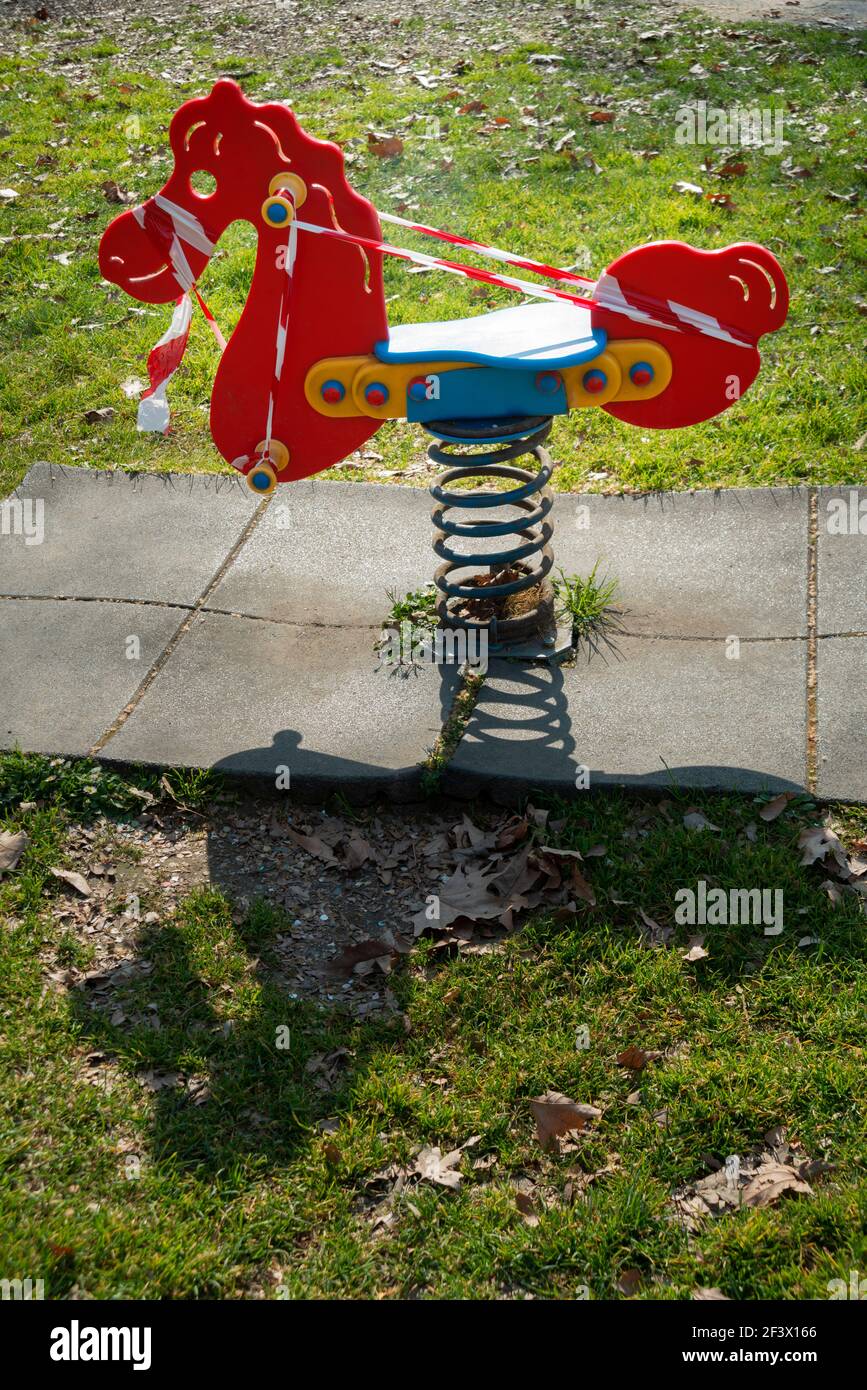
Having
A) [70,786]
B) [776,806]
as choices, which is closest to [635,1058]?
[776,806]

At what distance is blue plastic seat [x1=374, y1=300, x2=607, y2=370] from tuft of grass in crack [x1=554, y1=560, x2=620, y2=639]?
1040 millimetres

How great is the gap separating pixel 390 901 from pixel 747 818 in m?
1.21

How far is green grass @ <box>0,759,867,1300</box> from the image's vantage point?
10.0 ft

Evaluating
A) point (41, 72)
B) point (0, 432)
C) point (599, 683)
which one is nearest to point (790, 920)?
point (599, 683)

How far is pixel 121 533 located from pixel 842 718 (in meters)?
3.28

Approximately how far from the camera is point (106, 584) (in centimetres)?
547

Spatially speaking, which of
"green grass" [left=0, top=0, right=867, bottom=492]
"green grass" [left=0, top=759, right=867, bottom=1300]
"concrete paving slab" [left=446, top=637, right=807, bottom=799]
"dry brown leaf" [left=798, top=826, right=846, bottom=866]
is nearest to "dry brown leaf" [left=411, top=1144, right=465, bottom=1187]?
"green grass" [left=0, top=759, right=867, bottom=1300]

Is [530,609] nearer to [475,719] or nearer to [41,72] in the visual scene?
[475,719]

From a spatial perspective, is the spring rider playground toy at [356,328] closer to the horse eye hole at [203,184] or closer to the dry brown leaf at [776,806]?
the dry brown leaf at [776,806]

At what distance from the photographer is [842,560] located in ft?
17.1

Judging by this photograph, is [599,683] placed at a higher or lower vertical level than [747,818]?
higher

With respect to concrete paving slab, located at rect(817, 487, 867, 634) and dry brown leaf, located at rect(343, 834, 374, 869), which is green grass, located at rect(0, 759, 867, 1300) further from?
concrete paving slab, located at rect(817, 487, 867, 634)

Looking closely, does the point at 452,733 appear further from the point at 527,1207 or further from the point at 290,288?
the point at 527,1207

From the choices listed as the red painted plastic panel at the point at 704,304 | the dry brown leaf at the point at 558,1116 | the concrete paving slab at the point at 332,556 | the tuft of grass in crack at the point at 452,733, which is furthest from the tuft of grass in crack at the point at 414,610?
the dry brown leaf at the point at 558,1116
